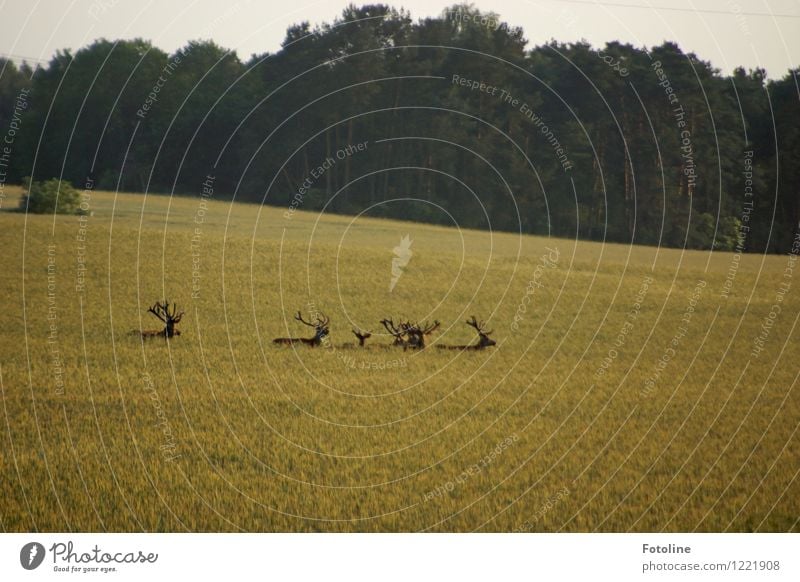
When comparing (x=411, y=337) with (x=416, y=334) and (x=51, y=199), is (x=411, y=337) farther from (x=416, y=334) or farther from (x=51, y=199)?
(x=51, y=199)

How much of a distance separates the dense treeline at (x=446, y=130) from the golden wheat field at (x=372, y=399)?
20691 mm

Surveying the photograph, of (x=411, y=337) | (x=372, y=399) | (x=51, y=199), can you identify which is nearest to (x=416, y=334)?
(x=411, y=337)

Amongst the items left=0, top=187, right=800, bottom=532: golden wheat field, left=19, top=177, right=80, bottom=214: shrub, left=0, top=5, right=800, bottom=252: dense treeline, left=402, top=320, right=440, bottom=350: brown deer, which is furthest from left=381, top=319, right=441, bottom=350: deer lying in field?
left=0, top=5, right=800, bottom=252: dense treeline

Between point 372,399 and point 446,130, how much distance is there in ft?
154

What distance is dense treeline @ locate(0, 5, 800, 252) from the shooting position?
5644cm

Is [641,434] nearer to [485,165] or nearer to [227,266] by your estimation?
[227,266]

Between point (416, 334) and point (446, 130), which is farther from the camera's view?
point (446, 130)

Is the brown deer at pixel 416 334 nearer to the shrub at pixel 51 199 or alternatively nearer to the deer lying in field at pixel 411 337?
the deer lying in field at pixel 411 337

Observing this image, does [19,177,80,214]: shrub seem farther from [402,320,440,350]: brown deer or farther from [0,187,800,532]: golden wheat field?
[402,320,440,350]: brown deer

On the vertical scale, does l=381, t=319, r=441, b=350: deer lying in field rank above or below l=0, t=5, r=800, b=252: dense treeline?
below

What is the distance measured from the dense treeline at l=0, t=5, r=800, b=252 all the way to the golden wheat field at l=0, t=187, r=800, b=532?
2069 centimetres

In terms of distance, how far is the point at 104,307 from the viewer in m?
27.5

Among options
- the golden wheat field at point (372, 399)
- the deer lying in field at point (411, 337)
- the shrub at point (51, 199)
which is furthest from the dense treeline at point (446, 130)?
the deer lying in field at point (411, 337)

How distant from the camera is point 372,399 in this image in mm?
19078
